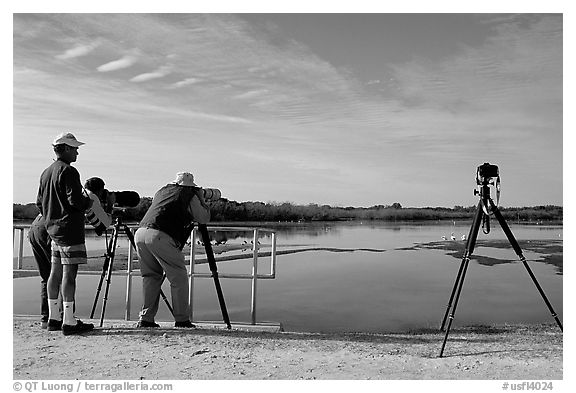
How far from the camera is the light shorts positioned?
4816 mm

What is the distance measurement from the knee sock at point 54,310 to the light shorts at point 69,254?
420 mm

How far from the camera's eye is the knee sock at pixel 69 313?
4.92 metres

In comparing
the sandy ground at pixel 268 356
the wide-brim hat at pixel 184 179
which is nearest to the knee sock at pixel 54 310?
the sandy ground at pixel 268 356

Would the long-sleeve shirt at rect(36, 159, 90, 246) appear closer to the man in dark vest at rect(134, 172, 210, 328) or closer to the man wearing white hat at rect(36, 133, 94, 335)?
the man wearing white hat at rect(36, 133, 94, 335)

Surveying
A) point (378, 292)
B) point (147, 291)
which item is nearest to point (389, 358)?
point (147, 291)

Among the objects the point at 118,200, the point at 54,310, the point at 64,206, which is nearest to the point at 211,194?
the point at 118,200

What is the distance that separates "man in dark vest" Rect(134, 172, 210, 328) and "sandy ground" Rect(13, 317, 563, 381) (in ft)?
0.97

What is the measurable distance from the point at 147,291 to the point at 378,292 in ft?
27.0

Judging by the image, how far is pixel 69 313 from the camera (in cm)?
495

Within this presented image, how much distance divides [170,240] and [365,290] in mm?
8391

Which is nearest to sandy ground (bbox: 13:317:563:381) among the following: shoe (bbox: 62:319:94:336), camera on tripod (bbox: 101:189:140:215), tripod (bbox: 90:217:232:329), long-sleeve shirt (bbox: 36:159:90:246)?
shoe (bbox: 62:319:94:336)

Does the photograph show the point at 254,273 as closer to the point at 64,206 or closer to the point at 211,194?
the point at 211,194

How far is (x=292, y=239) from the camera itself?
16.1m

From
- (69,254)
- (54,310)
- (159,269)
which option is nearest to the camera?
(69,254)
